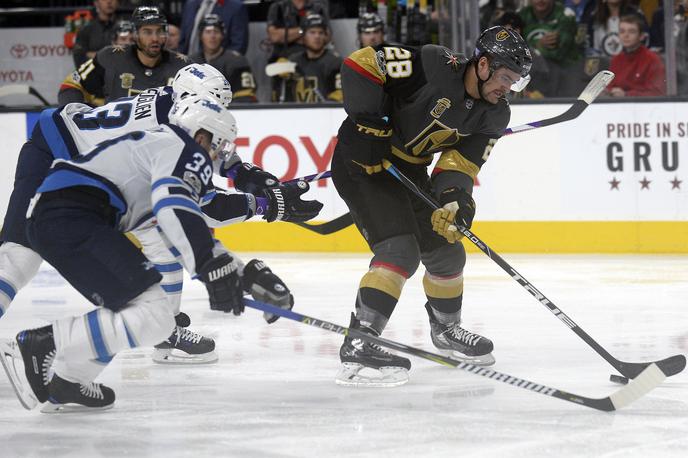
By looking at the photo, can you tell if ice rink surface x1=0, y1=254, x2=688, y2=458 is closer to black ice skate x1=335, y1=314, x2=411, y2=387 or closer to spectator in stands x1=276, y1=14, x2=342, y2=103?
black ice skate x1=335, y1=314, x2=411, y2=387

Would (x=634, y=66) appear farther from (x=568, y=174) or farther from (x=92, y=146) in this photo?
(x=92, y=146)

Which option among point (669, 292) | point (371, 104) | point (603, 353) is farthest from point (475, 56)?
point (669, 292)

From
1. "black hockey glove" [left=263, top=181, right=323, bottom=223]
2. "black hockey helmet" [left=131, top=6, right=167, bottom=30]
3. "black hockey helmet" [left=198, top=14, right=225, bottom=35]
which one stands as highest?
"black hockey helmet" [left=131, top=6, right=167, bottom=30]

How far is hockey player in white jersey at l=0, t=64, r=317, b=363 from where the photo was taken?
12.0ft

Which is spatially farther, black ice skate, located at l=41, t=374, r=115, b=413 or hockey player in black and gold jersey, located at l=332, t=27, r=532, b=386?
hockey player in black and gold jersey, located at l=332, t=27, r=532, b=386

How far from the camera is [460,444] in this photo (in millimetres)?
2951

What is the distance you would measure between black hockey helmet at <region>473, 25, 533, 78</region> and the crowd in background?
3156mm

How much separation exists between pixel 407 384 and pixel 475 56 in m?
1.03

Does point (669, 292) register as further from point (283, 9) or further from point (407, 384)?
point (283, 9)

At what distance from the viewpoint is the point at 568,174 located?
6.75m

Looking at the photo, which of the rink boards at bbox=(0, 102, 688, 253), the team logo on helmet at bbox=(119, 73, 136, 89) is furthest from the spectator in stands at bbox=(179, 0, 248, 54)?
Result: the team logo on helmet at bbox=(119, 73, 136, 89)

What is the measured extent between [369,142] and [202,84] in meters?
0.56

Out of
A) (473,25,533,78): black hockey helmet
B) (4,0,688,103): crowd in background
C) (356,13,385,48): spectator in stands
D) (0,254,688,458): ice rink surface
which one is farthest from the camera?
(356,13,385,48): spectator in stands

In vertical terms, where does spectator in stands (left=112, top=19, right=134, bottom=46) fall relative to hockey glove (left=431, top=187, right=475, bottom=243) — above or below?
above
